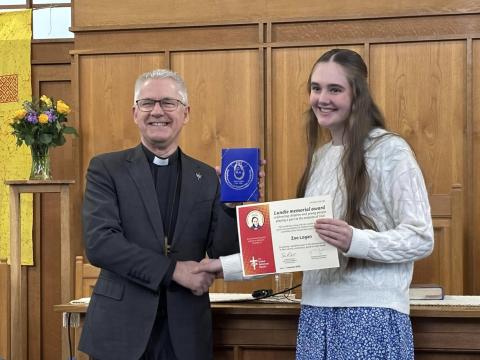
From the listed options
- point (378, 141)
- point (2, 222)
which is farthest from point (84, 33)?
point (378, 141)

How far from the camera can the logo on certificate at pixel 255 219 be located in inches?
99.5

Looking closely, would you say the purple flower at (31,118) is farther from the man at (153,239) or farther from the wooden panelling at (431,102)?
the man at (153,239)

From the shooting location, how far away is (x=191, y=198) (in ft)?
A: 9.14

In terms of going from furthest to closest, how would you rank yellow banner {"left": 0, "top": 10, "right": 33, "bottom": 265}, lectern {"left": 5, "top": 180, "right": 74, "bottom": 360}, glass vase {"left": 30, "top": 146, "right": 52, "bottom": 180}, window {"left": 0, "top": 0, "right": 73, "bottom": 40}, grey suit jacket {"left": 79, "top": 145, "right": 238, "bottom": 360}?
window {"left": 0, "top": 0, "right": 73, "bottom": 40}
yellow banner {"left": 0, "top": 10, "right": 33, "bottom": 265}
glass vase {"left": 30, "top": 146, "right": 52, "bottom": 180}
lectern {"left": 5, "top": 180, "right": 74, "bottom": 360}
grey suit jacket {"left": 79, "top": 145, "right": 238, "bottom": 360}

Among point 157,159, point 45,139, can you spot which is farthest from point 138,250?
point 45,139

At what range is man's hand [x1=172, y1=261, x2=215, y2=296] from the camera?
2643 mm

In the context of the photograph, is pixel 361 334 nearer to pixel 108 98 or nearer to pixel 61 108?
pixel 61 108

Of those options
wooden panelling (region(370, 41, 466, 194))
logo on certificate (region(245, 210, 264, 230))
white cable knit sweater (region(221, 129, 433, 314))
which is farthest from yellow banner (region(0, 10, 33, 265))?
white cable knit sweater (region(221, 129, 433, 314))

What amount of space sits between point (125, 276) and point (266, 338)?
60 centimetres

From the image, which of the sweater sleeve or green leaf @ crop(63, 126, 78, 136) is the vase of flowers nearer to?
green leaf @ crop(63, 126, 78, 136)

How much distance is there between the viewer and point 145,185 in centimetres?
274

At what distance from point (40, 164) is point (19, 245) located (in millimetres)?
469

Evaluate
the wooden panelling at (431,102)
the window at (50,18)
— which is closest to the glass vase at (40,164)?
the window at (50,18)

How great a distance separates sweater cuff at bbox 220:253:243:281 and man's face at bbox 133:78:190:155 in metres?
0.42
